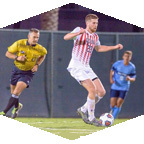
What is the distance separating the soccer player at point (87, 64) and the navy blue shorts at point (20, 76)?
0.70m

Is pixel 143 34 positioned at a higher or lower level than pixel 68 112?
higher

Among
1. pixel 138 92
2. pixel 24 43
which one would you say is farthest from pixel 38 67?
pixel 138 92

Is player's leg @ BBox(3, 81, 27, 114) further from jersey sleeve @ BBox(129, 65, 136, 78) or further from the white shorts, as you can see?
jersey sleeve @ BBox(129, 65, 136, 78)

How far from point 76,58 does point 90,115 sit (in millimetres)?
1008

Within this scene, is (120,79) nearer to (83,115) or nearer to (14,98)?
(83,115)

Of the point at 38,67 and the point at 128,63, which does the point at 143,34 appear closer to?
the point at 128,63

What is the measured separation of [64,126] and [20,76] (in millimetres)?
1157

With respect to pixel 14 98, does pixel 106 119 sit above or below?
below

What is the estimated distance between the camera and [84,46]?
20062 millimetres

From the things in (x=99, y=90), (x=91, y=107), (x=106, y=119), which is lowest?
(x=106, y=119)

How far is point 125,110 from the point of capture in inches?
801

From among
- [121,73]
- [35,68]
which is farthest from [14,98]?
[121,73]

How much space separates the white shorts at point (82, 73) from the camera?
2008 centimetres

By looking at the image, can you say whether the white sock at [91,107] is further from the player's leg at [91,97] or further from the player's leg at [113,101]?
the player's leg at [113,101]
